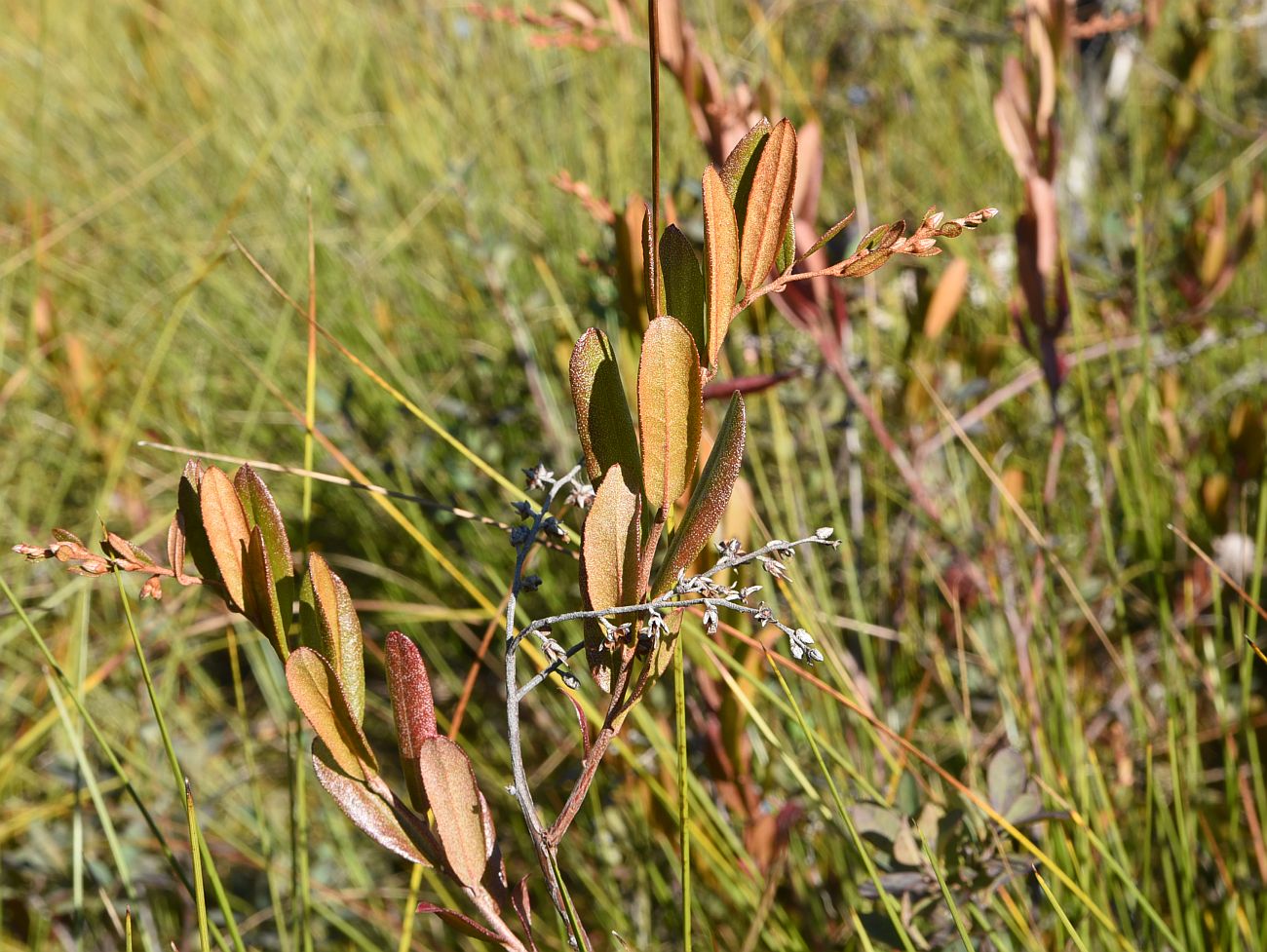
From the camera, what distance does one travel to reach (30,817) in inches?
49.9

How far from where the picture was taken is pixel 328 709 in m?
0.51

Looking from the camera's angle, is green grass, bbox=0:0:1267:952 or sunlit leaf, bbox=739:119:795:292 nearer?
sunlit leaf, bbox=739:119:795:292

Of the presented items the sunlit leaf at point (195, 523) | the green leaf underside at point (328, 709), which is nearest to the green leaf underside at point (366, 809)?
the green leaf underside at point (328, 709)

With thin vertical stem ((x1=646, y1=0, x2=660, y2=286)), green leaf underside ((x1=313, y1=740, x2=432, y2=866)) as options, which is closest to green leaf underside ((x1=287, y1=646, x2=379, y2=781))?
green leaf underside ((x1=313, y1=740, x2=432, y2=866))

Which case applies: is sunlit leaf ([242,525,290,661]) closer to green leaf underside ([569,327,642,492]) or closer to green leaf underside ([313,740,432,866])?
green leaf underside ([313,740,432,866])

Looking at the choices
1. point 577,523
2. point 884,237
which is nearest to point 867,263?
point 884,237

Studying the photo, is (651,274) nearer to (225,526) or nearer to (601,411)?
(601,411)

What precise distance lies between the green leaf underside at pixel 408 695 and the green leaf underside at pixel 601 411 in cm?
13

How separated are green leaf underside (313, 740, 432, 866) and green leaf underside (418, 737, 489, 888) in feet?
0.11

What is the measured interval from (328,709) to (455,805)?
0.08 meters

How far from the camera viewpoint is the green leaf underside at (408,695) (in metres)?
0.52

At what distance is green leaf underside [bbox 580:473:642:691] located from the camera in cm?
47

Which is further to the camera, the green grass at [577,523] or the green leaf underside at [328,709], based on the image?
the green grass at [577,523]

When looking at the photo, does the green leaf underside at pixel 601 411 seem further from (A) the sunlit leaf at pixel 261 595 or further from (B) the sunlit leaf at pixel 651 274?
(A) the sunlit leaf at pixel 261 595
